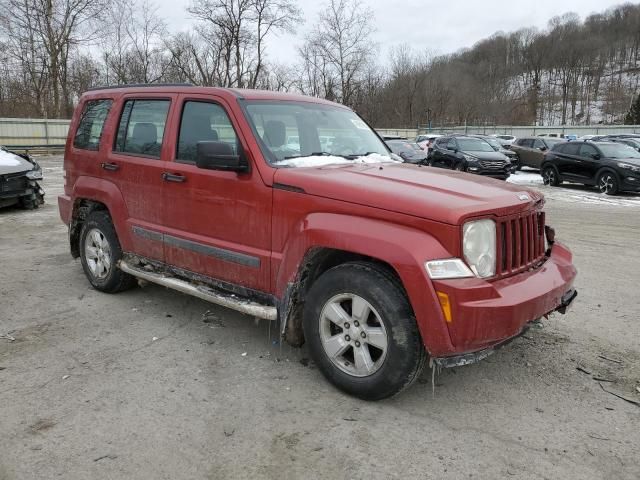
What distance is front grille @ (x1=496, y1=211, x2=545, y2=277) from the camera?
10.6 feet

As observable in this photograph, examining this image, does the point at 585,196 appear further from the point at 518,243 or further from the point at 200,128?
the point at 200,128

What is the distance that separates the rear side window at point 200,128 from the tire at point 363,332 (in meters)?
1.47

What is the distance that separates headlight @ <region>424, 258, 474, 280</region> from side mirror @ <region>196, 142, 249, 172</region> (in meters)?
1.61

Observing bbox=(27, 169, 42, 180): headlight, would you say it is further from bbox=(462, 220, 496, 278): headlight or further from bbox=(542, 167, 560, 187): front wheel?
bbox=(542, 167, 560, 187): front wheel

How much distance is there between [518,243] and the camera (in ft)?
11.1

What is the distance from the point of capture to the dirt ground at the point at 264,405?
281 centimetres

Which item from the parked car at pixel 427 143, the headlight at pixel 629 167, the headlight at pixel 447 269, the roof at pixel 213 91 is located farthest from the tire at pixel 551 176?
the headlight at pixel 447 269

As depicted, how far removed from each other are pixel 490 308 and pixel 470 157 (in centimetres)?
1612

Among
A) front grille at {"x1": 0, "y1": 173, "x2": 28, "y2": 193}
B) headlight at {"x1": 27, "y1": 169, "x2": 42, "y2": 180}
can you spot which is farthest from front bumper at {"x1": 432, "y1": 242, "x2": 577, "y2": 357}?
headlight at {"x1": 27, "y1": 169, "x2": 42, "y2": 180}

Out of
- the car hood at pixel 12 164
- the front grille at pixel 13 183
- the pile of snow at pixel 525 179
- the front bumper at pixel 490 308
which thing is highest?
the car hood at pixel 12 164

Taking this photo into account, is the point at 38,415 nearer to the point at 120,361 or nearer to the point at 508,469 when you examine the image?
the point at 120,361

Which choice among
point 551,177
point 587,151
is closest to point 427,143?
point 551,177

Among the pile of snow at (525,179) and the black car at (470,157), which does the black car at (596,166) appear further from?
the black car at (470,157)

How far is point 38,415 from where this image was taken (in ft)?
10.6
